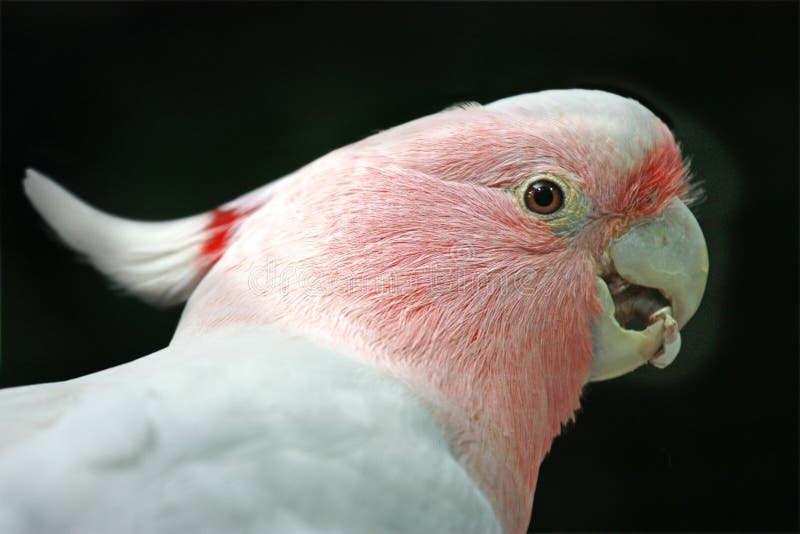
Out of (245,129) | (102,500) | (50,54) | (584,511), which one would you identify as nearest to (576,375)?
(102,500)

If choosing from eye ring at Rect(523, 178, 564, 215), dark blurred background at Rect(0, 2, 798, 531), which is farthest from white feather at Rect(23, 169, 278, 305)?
eye ring at Rect(523, 178, 564, 215)

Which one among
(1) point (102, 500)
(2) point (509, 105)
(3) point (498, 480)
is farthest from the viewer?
(2) point (509, 105)

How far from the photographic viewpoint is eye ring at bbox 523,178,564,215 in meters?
1.05

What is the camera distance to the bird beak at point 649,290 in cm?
110

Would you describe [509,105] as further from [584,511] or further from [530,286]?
[584,511]

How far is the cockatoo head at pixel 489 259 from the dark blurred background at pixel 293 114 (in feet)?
1.25

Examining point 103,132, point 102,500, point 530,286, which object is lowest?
point 102,500

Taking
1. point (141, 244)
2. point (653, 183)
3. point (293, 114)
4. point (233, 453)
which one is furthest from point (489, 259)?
point (293, 114)

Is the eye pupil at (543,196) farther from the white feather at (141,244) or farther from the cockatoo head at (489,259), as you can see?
the white feather at (141,244)

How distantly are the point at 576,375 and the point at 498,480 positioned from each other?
0.22 m

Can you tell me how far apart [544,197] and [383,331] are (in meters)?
0.29

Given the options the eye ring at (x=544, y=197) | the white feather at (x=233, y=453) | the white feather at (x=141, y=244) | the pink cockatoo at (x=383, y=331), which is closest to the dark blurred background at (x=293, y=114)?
the white feather at (x=141, y=244)

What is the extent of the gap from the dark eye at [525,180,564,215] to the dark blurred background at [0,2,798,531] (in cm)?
48

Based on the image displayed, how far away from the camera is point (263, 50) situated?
1800mm
